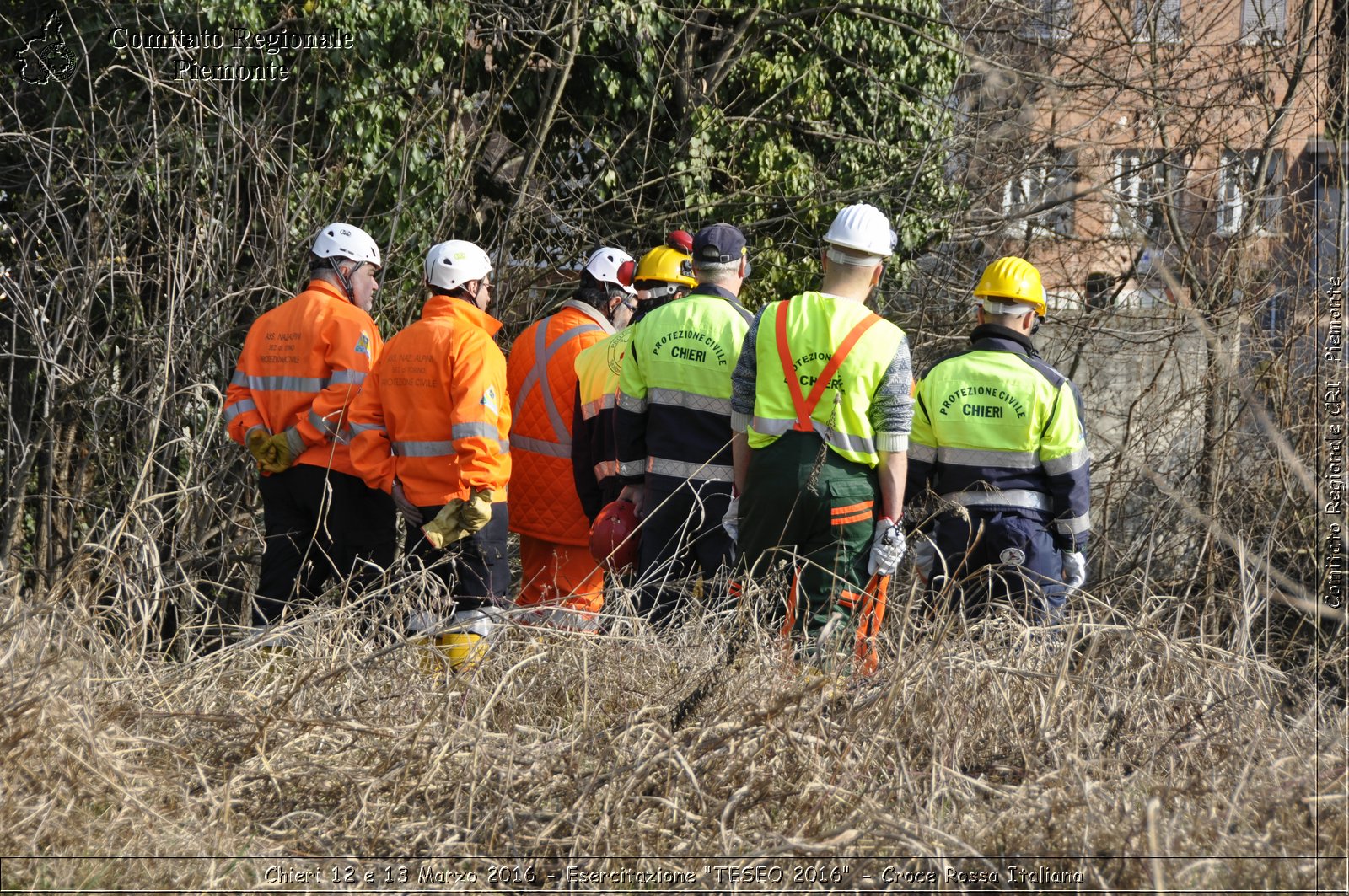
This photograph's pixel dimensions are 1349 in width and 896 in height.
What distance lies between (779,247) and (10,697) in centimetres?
638

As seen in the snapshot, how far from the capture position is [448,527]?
5.41 meters

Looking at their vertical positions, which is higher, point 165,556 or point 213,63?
point 213,63

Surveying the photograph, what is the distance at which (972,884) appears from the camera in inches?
115

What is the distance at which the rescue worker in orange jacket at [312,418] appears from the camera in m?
5.74

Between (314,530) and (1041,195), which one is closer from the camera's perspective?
(314,530)

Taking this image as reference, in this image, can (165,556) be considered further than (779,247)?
No

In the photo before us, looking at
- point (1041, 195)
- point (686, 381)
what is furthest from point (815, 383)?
point (1041, 195)

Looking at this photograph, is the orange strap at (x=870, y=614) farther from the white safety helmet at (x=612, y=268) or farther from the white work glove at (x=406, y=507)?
the white safety helmet at (x=612, y=268)

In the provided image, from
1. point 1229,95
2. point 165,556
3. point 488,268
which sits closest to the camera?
point 488,268

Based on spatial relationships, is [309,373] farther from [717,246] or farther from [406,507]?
[717,246]

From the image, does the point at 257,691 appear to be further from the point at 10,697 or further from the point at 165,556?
the point at 165,556

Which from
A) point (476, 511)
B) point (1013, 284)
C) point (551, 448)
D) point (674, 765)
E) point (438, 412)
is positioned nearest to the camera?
point (674, 765)

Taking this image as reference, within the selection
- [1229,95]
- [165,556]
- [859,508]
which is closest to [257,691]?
[859,508]

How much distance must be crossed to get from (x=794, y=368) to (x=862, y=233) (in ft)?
1.74
